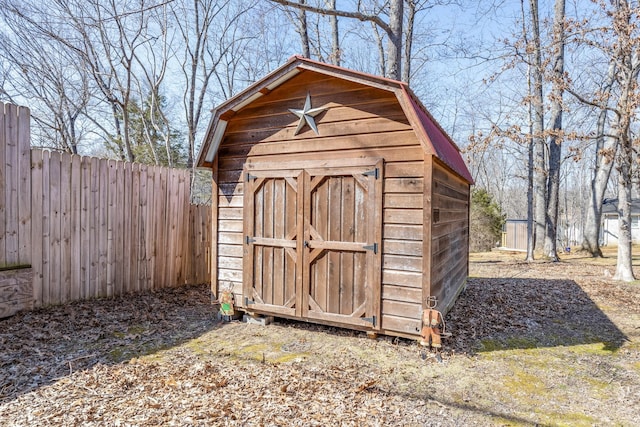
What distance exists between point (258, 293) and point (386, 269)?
1.93m

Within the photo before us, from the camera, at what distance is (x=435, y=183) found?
4.39 m

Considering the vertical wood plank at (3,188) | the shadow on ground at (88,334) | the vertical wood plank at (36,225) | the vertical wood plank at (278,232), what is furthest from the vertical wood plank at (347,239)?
the vertical wood plank at (3,188)

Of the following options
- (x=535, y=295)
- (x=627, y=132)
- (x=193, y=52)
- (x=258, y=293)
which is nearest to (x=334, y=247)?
(x=258, y=293)

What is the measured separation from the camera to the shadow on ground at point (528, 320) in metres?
4.62

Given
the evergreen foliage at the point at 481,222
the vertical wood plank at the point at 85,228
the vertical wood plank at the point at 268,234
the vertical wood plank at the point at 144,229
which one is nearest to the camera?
the vertical wood plank at the point at 268,234

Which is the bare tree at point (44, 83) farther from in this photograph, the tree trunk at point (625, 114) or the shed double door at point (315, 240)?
the tree trunk at point (625, 114)

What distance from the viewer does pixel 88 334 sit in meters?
4.49

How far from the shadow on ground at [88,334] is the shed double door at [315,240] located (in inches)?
47.4

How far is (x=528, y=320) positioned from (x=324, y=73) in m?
4.78

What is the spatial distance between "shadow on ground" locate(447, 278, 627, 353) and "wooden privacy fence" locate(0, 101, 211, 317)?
5162mm

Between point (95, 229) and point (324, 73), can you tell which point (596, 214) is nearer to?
point (324, 73)

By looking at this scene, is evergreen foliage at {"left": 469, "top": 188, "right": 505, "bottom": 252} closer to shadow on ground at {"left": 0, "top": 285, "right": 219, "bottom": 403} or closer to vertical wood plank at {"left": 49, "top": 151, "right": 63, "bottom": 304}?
shadow on ground at {"left": 0, "top": 285, "right": 219, "bottom": 403}

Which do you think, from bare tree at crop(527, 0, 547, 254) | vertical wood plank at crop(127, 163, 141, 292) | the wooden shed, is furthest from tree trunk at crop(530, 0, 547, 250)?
vertical wood plank at crop(127, 163, 141, 292)

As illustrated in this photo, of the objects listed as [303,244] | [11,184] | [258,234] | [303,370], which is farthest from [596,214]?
[11,184]
